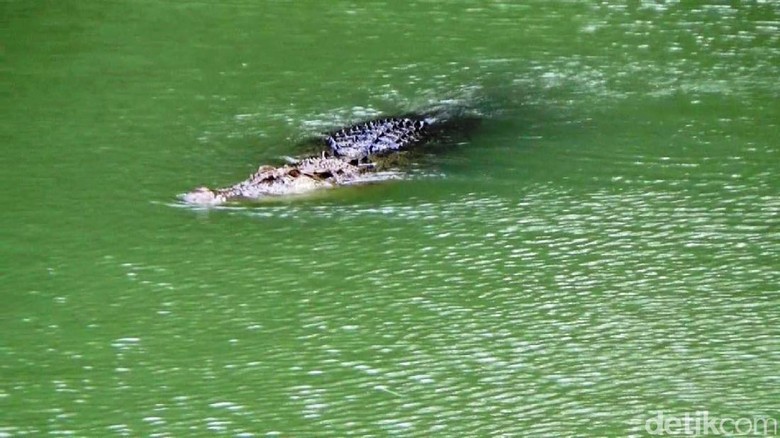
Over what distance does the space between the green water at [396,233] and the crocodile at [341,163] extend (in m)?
0.14

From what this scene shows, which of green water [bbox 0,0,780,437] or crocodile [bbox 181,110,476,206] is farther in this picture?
crocodile [bbox 181,110,476,206]

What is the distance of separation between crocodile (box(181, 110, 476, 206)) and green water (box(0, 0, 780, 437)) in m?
0.14

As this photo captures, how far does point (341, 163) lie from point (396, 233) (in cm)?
86

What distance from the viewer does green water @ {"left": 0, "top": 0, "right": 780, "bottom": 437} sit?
4.32 metres

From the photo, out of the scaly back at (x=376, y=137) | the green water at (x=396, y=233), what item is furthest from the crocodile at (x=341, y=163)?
the green water at (x=396, y=233)

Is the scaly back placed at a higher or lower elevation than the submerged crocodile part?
higher

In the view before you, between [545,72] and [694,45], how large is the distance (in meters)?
1.12

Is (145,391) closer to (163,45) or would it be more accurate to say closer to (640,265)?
(640,265)

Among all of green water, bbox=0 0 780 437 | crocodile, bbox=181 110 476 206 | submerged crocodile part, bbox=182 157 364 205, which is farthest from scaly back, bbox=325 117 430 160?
green water, bbox=0 0 780 437

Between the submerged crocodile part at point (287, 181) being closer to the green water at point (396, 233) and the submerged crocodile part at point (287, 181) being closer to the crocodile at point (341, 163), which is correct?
the crocodile at point (341, 163)

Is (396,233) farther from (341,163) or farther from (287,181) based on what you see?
(341,163)

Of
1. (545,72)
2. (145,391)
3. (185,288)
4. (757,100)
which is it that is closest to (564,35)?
(545,72)

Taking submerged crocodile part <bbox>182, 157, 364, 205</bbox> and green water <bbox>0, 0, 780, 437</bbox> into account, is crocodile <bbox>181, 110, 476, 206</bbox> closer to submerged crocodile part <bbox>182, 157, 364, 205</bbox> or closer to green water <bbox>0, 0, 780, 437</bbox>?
submerged crocodile part <bbox>182, 157, 364, 205</bbox>

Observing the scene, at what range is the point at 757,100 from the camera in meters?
7.20
